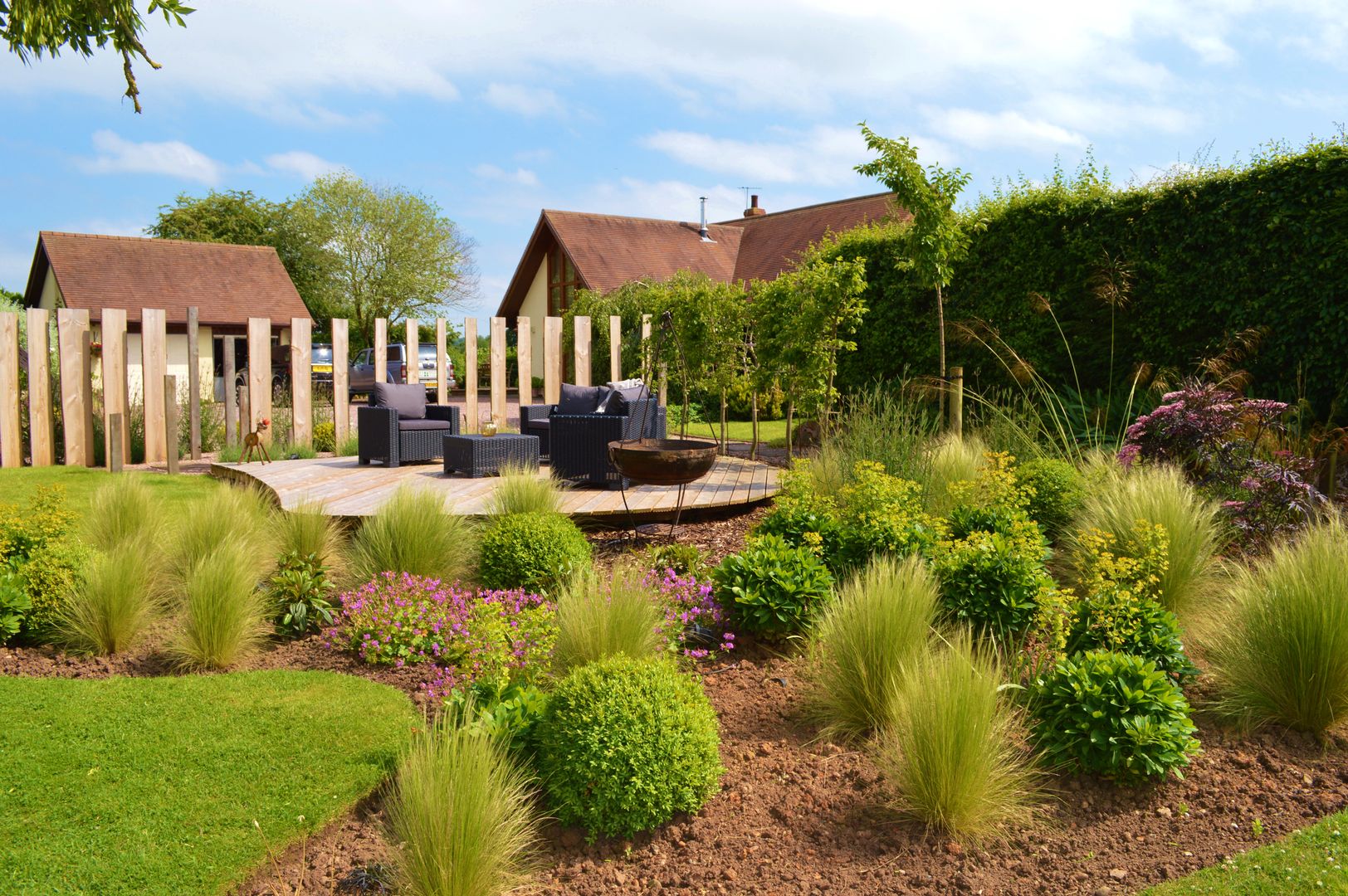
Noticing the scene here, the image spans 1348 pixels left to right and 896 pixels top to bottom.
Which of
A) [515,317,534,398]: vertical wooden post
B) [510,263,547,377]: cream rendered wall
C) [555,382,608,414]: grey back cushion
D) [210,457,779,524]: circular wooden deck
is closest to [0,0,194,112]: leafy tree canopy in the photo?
[210,457,779,524]: circular wooden deck

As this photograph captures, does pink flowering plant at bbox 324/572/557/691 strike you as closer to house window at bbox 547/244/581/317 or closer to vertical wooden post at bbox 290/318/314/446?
vertical wooden post at bbox 290/318/314/446

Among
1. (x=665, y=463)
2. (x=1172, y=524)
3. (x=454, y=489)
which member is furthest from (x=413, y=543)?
(x=1172, y=524)

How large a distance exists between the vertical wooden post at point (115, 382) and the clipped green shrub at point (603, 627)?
8.13 metres

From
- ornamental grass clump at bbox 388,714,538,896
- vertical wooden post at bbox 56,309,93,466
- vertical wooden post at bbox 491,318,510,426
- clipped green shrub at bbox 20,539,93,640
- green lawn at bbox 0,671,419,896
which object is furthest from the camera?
vertical wooden post at bbox 491,318,510,426

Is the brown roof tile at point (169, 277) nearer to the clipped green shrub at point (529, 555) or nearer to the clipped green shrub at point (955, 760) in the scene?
the clipped green shrub at point (529, 555)

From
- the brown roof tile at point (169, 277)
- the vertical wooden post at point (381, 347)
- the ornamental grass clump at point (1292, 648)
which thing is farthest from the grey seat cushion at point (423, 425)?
the brown roof tile at point (169, 277)

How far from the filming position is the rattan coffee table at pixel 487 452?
28.2ft

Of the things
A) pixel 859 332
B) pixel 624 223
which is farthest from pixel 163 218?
pixel 859 332

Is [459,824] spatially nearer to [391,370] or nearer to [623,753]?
[623,753]

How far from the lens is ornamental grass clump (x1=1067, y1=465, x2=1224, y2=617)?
4668 mm

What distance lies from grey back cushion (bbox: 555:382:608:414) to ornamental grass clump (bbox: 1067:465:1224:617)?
17.1 feet

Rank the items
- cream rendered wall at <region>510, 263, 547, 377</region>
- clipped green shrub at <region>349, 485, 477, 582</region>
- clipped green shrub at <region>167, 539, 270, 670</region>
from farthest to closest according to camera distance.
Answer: cream rendered wall at <region>510, 263, 547, 377</region> < clipped green shrub at <region>349, 485, 477, 582</region> < clipped green shrub at <region>167, 539, 270, 670</region>

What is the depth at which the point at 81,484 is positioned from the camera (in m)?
9.15

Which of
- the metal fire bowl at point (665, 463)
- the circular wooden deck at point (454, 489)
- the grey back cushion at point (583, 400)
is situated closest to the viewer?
the metal fire bowl at point (665, 463)
